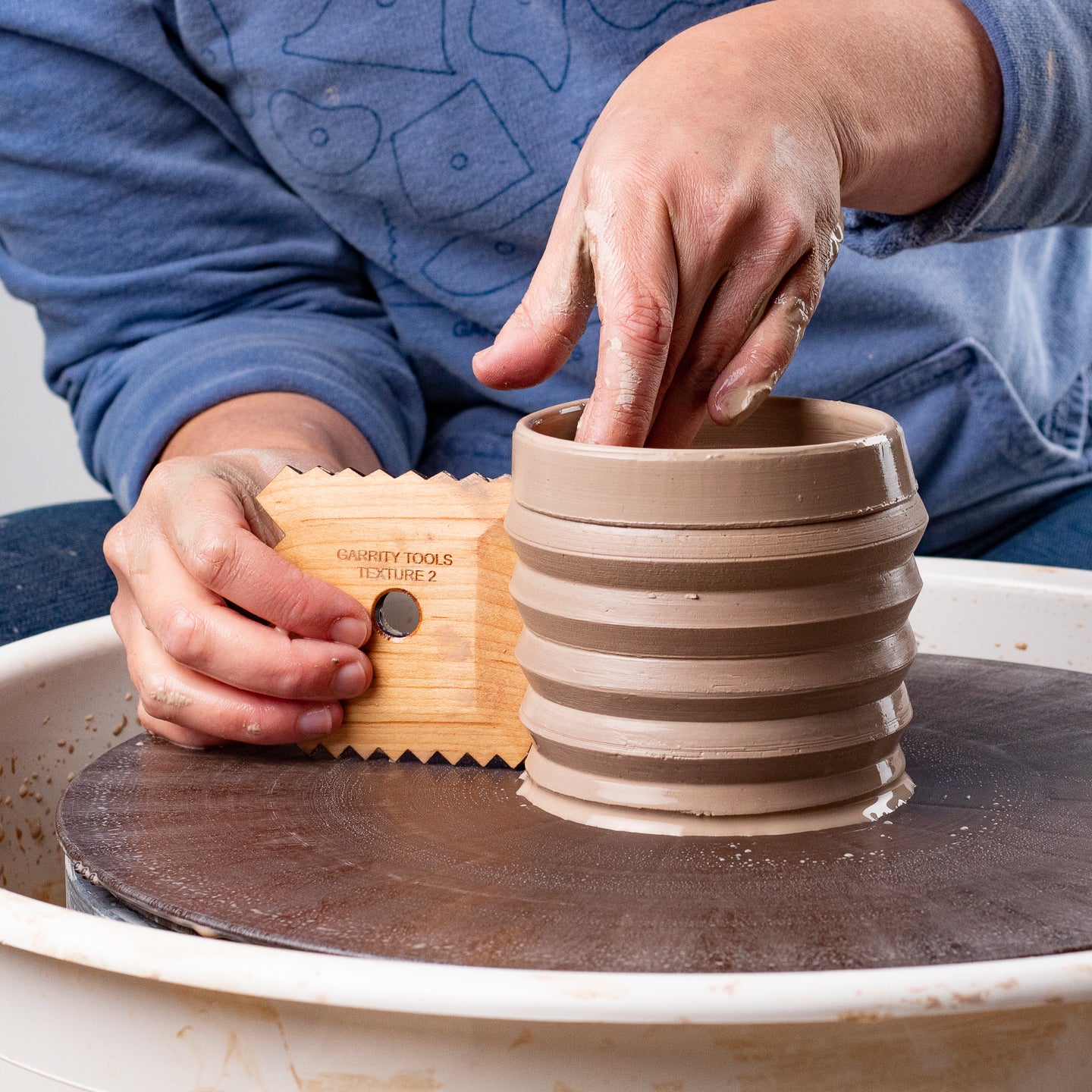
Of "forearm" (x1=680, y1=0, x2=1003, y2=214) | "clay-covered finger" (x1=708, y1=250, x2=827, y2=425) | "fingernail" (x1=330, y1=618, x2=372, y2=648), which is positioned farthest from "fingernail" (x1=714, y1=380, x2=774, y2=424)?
"fingernail" (x1=330, y1=618, x2=372, y2=648)

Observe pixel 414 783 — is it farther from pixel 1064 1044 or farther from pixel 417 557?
pixel 1064 1044

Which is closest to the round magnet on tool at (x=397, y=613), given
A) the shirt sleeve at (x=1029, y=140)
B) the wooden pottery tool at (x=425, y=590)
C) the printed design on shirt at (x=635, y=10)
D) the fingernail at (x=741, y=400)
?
the wooden pottery tool at (x=425, y=590)

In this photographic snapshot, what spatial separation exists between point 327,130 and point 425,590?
689 mm

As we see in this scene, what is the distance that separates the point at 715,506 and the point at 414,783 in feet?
0.89

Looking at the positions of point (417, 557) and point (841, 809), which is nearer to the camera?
point (841, 809)

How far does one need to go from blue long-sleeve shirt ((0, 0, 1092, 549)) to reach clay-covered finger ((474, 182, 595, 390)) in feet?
1.83

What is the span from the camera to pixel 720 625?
0.60 meters

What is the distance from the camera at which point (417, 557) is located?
0.79 m

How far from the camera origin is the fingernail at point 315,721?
0.78 m

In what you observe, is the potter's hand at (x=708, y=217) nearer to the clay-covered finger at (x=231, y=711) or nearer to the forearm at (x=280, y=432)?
the clay-covered finger at (x=231, y=711)

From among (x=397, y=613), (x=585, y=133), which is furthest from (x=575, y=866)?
(x=585, y=133)

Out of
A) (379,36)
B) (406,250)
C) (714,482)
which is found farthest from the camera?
(406,250)

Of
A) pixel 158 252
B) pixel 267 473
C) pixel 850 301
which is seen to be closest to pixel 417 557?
pixel 267 473

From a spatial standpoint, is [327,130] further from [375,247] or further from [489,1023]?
[489,1023]
